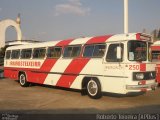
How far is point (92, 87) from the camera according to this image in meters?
11.5

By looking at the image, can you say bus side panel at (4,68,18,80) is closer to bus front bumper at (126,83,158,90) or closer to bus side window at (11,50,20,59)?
bus side window at (11,50,20,59)

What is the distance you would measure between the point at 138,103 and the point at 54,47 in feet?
18.7

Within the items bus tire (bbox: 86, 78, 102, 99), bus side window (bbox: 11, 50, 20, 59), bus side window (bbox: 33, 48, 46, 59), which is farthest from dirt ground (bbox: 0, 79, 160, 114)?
bus side window (bbox: 11, 50, 20, 59)

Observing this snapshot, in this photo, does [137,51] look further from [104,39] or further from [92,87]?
[92,87]

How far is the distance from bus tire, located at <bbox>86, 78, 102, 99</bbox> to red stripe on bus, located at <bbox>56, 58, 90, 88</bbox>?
0.89m

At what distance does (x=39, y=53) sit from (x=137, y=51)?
6579mm

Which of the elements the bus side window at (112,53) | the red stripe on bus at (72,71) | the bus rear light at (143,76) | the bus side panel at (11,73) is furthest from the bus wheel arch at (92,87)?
the bus side panel at (11,73)

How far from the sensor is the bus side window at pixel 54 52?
13.6m

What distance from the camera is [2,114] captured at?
8.56 meters

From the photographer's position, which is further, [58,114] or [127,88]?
[127,88]

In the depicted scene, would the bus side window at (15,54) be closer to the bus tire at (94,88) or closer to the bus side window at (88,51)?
the bus side window at (88,51)

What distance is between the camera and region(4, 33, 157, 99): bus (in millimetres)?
10125

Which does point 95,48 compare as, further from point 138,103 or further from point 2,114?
point 2,114

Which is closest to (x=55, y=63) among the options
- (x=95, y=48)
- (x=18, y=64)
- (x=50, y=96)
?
(x=50, y=96)
